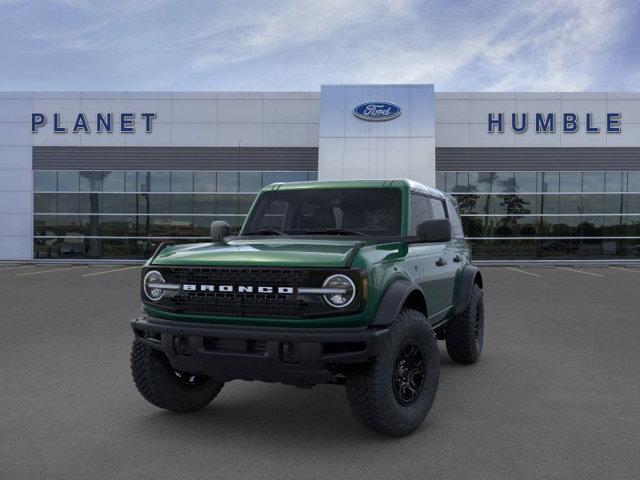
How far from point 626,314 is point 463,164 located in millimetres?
15611

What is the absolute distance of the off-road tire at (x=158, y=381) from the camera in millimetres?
4340

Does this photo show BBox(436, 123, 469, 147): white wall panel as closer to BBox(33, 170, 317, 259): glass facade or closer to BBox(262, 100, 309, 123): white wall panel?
BBox(262, 100, 309, 123): white wall panel

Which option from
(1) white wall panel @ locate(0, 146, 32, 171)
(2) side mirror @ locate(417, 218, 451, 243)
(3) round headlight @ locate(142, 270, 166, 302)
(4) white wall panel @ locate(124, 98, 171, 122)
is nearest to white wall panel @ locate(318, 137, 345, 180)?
(4) white wall panel @ locate(124, 98, 171, 122)

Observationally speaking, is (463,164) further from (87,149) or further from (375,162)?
(87,149)

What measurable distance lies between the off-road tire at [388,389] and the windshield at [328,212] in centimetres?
99

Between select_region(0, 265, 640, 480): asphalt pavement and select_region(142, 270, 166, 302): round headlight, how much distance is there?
100 cm

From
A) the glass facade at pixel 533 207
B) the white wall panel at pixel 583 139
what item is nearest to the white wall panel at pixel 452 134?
the glass facade at pixel 533 207

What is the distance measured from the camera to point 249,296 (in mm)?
3801

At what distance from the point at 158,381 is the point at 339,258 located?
1.77 metres

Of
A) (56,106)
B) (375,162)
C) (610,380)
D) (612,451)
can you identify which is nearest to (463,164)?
(375,162)

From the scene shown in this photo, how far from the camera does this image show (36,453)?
149 inches

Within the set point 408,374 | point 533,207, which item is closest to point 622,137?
point 533,207

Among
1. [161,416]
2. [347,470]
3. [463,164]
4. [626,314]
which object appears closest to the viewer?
[347,470]

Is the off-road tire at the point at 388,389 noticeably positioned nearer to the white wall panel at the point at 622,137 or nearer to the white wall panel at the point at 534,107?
the white wall panel at the point at 534,107
